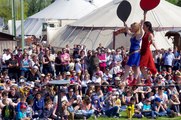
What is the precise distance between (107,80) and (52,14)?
3247cm

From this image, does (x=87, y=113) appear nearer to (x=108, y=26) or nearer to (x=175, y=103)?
(x=175, y=103)

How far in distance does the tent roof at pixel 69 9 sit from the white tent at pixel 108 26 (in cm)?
1261

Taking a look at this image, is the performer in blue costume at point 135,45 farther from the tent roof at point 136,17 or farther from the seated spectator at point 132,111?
the tent roof at point 136,17

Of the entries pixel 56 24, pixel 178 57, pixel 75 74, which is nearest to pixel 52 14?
pixel 56 24

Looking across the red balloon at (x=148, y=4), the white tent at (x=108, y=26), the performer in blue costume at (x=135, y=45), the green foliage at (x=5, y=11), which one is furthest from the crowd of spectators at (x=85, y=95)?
the green foliage at (x=5, y=11)

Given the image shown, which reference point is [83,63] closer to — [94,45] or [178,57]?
[178,57]

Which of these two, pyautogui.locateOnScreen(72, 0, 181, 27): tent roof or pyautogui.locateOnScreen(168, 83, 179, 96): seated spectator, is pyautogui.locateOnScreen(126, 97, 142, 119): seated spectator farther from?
pyautogui.locateOnScreen(72, 0, 181, 27): tent roof

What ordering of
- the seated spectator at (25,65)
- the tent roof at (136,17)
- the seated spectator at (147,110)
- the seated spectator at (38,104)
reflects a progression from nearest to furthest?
1. the seated spectator at (38,104)
2. the seated spectator at (147,110)
3. the seated spectator at (25,65)
4. the tent roof at (136,17)

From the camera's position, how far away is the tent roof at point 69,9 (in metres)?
52.3

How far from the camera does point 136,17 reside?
35875mm

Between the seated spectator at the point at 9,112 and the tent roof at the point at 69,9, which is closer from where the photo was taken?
the seated spectator at the point at 9,112

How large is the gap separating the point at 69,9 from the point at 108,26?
1798 cm

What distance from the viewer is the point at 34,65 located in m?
23.1

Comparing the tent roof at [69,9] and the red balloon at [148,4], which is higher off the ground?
the tent roof at [69,9]
